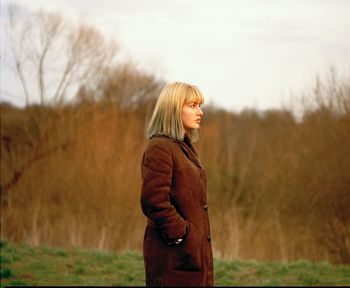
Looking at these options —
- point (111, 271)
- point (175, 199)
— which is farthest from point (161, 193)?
point (111, 271)

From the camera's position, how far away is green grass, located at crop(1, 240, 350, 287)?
28.5 feet

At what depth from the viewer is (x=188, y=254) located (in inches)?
121

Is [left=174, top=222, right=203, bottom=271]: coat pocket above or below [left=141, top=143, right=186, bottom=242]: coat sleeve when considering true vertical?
below

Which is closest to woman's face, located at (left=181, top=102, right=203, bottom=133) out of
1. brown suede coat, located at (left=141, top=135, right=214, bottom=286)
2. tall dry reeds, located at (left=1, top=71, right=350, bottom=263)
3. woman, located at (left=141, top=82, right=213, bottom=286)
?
woman, located at (left=141, top=82, right=213, bottom=286)

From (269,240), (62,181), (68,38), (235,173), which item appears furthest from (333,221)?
(68,38)

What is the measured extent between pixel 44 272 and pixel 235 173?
1354cm

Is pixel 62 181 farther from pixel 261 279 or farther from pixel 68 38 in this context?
pixel 261 279

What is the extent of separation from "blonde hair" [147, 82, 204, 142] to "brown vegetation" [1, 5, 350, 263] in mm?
10250

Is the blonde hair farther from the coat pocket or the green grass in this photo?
the green grass

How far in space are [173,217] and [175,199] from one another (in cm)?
12

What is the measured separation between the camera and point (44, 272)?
365 inches

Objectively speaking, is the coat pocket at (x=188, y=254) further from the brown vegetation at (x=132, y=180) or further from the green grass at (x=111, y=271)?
the brown vegetation at (x=132, y=180)

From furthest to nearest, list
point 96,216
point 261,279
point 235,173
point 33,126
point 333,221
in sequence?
point 235,173 → point 33,126 → point 96,216 → point 333,221 → point 261,279

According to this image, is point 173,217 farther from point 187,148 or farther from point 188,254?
point 187,148
